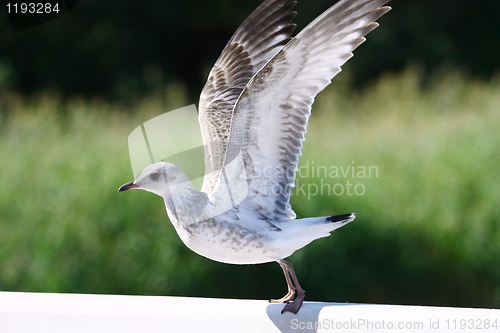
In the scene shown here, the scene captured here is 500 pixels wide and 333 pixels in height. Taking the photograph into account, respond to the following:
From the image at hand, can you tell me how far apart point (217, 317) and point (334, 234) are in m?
1.03

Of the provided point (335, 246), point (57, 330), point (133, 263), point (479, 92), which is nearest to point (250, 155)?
point (57, 330)

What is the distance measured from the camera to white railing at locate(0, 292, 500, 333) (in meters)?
1.08

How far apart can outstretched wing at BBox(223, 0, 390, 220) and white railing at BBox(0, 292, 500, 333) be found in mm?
245

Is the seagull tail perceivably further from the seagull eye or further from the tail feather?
the seagull eye

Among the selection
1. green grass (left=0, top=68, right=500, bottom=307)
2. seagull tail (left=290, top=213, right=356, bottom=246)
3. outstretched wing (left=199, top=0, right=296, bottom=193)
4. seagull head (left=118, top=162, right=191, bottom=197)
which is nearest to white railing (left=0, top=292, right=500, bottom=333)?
seagull tail (left=290, top=213, right=356, bottom=246)

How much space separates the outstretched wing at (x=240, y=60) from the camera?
1.55 meters

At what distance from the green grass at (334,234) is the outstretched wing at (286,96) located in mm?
900

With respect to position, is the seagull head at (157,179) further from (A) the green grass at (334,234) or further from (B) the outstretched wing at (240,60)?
(A) the green grass at (334,234)

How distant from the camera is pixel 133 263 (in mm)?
2127

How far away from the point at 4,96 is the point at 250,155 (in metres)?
4.01

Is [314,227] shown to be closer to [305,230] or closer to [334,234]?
[305,230]

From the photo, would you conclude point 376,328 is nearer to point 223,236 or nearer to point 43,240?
point 223,236

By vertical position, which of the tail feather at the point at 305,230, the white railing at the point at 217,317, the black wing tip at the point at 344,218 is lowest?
the white railing at the point at 217,317

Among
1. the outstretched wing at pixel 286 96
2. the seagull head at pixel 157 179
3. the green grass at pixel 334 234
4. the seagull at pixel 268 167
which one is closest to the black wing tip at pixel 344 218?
the seagull at pixel 268 167
